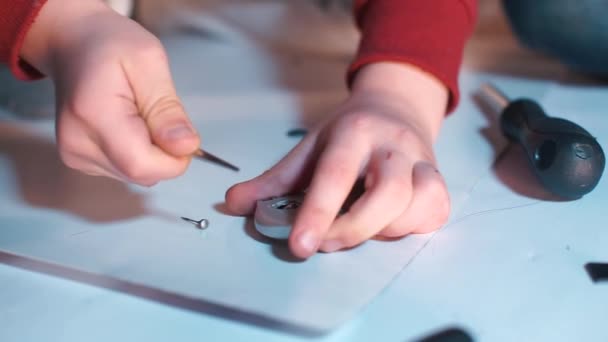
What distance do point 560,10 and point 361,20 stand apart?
0.25 metres

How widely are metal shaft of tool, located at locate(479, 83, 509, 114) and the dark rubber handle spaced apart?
142mm

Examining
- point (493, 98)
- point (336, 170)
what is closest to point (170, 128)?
point (336, 170)

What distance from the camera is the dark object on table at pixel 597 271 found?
1.20ft

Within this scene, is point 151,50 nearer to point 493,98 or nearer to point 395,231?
point 395,231

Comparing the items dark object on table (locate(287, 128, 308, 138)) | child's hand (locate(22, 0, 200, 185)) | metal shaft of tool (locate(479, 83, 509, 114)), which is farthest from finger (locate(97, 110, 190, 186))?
metal shaft of tool (locate(479, 83, 509, 114))

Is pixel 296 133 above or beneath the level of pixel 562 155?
beneath

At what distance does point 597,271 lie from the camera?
372mm

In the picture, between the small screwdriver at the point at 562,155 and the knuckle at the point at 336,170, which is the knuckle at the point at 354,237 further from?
the small screwdriver at the point at 562,155

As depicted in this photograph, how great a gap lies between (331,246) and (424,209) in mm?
70

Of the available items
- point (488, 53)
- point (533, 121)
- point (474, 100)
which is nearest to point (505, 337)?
point (533, 121)

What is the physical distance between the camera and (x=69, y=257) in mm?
386

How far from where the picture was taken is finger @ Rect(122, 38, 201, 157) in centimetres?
36

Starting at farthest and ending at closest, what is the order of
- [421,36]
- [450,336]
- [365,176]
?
1. [421,36]
2. [365,176]
3. [450,336]

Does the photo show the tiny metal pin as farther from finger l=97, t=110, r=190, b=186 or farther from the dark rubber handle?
the dark rubber handle
